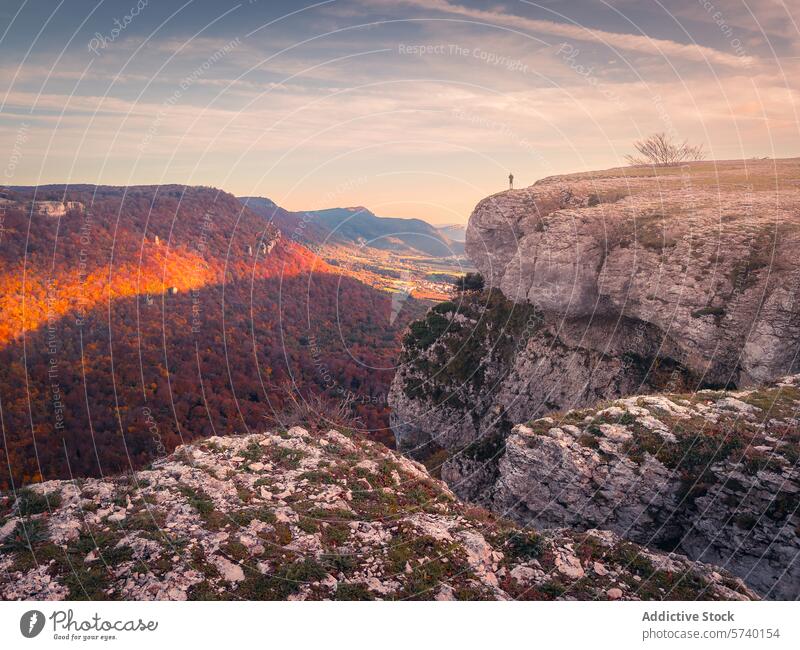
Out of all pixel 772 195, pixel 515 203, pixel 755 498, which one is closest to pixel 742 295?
pixel 772 195

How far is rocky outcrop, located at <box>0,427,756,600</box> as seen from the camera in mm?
8742

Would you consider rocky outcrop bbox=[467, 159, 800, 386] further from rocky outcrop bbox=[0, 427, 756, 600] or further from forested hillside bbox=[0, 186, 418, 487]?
forested hillside bbox=[0, 186, 418, 487]

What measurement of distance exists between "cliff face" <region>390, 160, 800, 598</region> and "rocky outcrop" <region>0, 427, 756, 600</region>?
10.2 ft

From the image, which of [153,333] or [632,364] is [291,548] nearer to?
[632,364]

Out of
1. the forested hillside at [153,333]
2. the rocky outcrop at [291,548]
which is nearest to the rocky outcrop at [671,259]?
the rocky outcrop at [291,548]

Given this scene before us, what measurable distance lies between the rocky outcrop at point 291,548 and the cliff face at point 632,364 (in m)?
3.10

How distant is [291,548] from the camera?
9.95 metres

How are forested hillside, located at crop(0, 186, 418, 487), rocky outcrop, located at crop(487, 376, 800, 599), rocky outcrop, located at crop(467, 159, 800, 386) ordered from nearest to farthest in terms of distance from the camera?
rocky outcrop, located at crop(487, 376, 800, 599) → rocky outcrop, located at crop(467, 159, 800, 386) → forested hillside, located at crop(0, 186, 418, 487)

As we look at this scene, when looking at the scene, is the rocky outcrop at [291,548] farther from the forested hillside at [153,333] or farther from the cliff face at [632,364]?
the forested hillside at [153,333]

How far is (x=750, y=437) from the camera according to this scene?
13312 mm

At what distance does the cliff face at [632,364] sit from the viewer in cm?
1291

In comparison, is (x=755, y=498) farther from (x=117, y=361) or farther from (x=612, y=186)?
(x=117, y=361)

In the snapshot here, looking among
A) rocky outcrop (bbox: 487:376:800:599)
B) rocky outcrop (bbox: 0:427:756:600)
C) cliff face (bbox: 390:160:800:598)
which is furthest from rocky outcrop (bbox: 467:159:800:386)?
rocky outcrop (bbox: 0:427:756:600)
